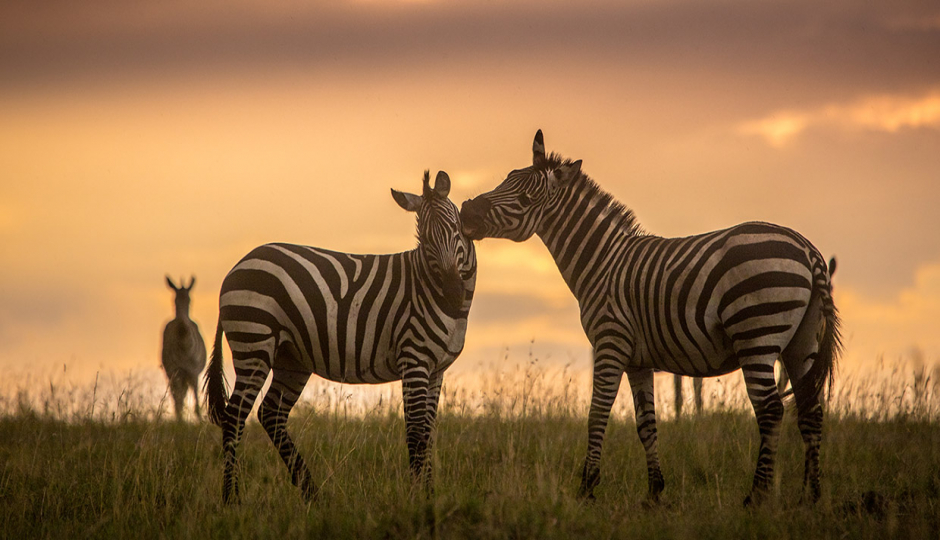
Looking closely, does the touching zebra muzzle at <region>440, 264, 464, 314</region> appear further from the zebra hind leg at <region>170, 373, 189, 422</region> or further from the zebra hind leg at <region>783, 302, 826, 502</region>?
the zebra hind leg at <region>170, 373, 189, 422</region>

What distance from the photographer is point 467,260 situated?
26.0 feet

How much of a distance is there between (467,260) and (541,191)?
1459mm

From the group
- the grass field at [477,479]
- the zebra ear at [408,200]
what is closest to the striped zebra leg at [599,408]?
the grass field at [477,479]

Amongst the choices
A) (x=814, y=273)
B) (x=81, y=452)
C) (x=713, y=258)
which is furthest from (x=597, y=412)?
(x=81, y=452)

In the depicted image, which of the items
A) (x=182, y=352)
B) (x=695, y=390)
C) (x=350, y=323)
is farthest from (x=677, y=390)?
(x=182, y=352)

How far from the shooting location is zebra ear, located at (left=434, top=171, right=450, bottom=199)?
796cm

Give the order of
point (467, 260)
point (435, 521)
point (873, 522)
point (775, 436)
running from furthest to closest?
point (467, 260) < point (775, 436) < point (873, 522) < point (435, 521)

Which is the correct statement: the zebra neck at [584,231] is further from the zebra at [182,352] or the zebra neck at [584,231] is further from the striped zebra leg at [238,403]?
the zebra at [182,352]

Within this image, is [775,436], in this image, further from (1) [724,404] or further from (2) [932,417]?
(2) [932,417]

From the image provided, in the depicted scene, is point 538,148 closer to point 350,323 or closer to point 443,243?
point 443,243

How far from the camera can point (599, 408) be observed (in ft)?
26.1

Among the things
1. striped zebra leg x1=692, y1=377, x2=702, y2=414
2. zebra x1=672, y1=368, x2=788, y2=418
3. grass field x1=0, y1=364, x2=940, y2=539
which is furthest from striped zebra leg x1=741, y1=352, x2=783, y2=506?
striped zebra leg x1=692, y1=377, x2=702, y2=414

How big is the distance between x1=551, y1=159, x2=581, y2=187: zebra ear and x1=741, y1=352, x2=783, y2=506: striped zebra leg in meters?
2.69

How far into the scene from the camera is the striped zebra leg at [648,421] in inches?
315
